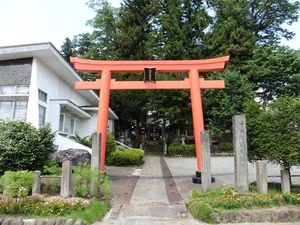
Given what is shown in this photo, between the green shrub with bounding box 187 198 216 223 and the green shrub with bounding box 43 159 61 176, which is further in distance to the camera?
the green shrub with bounding box 43 159 61 176

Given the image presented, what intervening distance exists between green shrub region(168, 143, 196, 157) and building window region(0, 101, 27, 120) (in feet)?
46.6

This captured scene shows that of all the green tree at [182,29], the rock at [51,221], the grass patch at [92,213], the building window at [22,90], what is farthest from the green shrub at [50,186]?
the green tree at [182,29]

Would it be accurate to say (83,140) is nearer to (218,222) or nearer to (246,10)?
(218,222)

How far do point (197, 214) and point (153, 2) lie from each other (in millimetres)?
27696

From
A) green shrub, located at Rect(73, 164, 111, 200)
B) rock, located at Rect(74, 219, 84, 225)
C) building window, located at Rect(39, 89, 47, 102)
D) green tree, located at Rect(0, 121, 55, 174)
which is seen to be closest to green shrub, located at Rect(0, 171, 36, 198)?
green shrub, located at Rect(73, 164, 111, 200)

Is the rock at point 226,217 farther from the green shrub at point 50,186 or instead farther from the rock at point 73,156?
the rock at point 73,156

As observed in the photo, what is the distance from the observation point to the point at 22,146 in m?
9.05

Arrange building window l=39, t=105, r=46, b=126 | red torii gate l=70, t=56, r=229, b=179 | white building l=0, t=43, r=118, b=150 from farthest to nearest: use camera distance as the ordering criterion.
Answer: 1. building window l=39, t=105, r=46, b=126
2. white building l=0, t=43, r=118, b=150
3. red torii gate l=70, t=56, r=229, b=179

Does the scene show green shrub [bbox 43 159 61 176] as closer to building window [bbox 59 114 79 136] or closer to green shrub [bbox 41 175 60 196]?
green shrub [bbox 41 175 60 196]

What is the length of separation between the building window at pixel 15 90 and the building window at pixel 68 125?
156 inches

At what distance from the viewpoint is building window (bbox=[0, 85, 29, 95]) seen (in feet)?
36.8

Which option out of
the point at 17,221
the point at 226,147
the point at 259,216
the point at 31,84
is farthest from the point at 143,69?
the point at 226,147

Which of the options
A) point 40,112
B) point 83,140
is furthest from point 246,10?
point 40,112

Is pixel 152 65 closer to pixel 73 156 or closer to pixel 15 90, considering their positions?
pixel 73 156
